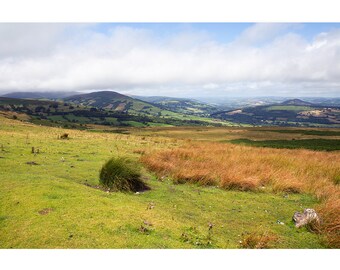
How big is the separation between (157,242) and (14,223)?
192 inches

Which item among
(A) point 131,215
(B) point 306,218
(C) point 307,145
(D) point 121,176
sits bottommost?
(C) point 307,145

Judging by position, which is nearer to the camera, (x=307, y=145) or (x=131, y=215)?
(x=131, y=215)

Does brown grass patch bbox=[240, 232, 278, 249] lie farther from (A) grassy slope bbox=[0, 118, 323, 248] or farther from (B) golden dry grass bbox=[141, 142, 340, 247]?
(B) golden dry grass bbox=[141, 142, 340, 247]

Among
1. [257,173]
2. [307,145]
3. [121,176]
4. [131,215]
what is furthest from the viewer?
[307,145]

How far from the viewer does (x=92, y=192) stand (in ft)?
41.2

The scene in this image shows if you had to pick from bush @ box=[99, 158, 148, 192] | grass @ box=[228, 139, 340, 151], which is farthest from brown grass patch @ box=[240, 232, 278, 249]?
grass @ box=[228, 139, 340, 151]

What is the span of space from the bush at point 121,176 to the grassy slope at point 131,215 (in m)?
0.96

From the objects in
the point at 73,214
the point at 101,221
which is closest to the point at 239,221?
the point at 101,221

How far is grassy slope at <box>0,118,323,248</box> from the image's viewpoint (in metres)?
8.18

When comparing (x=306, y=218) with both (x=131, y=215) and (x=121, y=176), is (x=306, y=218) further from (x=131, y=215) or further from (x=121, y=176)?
(x=121, y=176)

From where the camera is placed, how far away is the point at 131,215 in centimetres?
981

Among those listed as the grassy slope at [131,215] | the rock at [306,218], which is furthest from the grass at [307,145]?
the rock at [306,218]

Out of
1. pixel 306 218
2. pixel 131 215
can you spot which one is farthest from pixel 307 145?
pixel 131 215

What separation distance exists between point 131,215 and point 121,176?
498 cm
